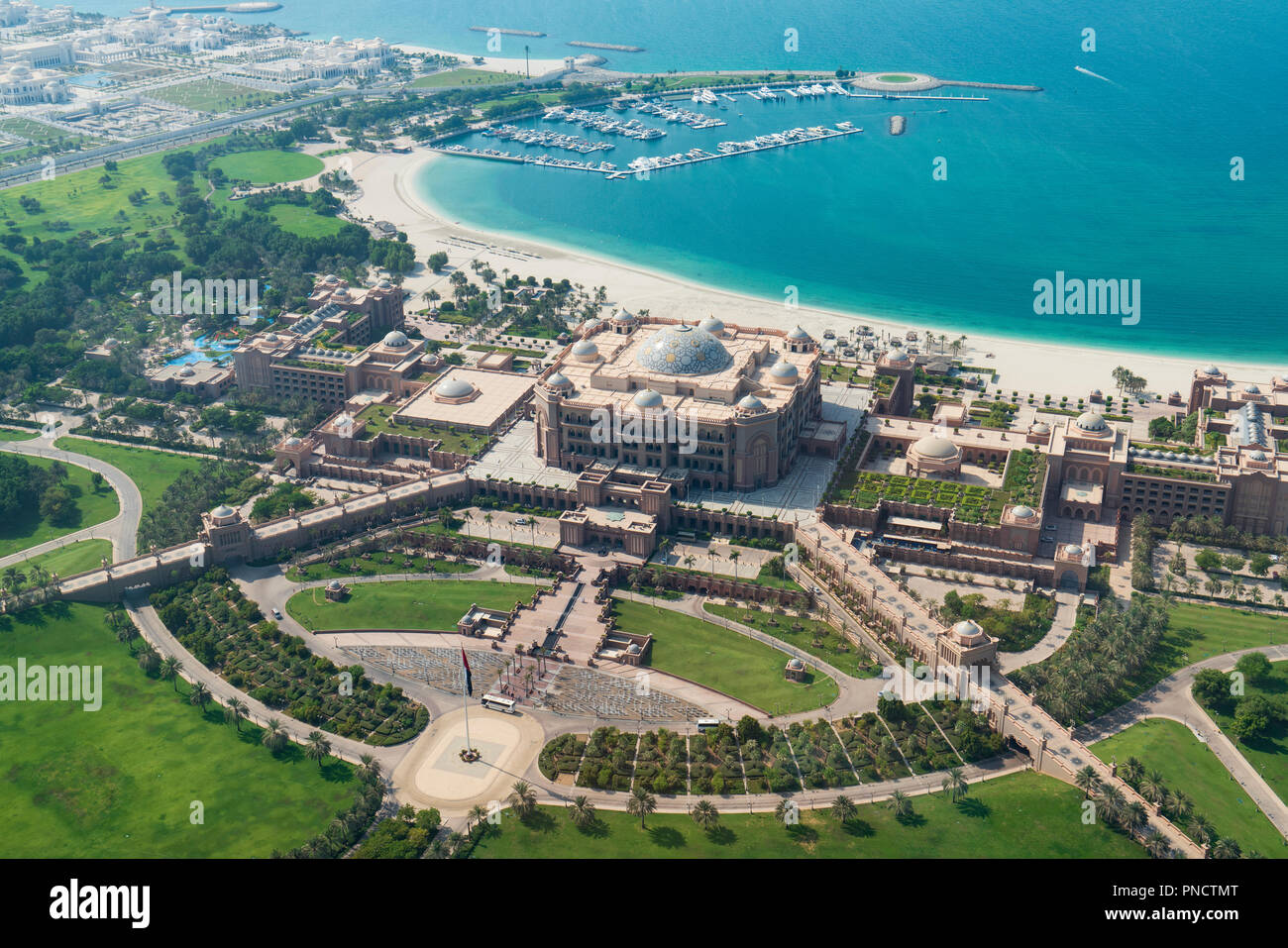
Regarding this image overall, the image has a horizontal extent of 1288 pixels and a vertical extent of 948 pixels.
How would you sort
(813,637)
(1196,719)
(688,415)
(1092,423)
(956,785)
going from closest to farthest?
(956,785), (1196,719), (813,637), (688,415), (1092,423)

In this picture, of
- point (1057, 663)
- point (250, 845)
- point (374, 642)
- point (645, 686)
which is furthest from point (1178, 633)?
point (250, 845)

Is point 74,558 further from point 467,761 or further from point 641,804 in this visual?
point 641,804

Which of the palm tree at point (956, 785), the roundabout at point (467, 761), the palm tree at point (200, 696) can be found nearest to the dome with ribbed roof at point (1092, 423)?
the palm tree at point (956, 785)

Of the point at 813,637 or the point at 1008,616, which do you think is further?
the point at 1008,616

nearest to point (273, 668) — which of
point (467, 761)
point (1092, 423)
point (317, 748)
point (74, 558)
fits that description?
point (317, 748)

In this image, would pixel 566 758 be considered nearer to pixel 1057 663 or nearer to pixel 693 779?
pixel 693 779

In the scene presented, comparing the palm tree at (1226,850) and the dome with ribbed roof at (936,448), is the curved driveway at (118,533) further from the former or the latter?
the palm tree at (1226,850)

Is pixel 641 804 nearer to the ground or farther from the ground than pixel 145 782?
farther from the ground

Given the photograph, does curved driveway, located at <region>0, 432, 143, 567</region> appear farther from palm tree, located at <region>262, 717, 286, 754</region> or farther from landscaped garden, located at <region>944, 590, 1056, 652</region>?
landscaped garden, located at <region>944, 590, 1056, 652</region>
